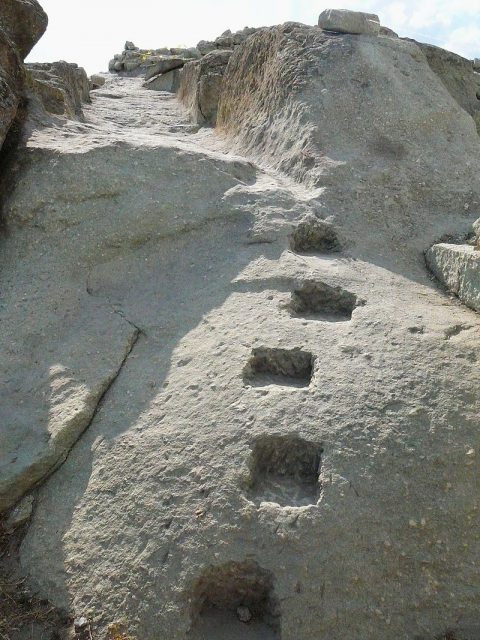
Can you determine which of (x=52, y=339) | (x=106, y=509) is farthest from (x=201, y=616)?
(x=52, y=339)

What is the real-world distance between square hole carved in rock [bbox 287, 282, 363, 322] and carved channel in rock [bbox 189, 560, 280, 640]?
183 centimetres

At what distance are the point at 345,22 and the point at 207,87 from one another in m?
3.04

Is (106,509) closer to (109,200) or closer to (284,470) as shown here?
(284,470)

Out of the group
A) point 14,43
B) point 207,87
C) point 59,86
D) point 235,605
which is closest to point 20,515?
point 235,605

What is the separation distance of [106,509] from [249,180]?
3.21m

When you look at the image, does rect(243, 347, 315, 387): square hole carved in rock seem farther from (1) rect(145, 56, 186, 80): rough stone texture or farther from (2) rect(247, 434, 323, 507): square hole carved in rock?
(1) rect(145, 56, 186, 80): rough stone texture

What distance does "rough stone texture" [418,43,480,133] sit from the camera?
7.49m

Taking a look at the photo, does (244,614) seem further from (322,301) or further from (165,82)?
(165,82)

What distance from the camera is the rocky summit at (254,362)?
3328 millimetres

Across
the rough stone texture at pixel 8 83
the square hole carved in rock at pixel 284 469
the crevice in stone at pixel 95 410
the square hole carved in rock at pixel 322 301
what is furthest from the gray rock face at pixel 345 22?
the square hole carved in rock at pixel 284 469

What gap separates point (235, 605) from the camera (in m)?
3.43

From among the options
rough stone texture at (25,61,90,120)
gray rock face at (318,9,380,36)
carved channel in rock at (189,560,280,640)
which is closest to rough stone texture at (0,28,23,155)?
rough stone texture at (25,61,90,120)

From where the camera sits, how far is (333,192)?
5613mm

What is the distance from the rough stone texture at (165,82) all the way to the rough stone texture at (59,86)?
134 inches
